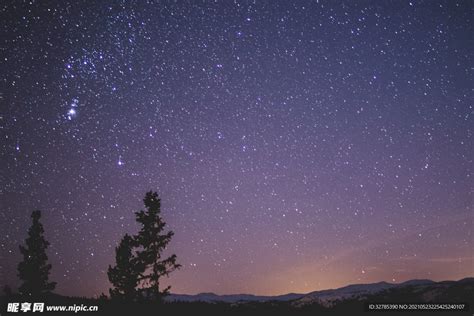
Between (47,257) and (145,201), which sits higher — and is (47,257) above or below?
below

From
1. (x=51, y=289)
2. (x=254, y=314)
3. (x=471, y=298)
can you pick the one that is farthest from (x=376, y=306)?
(x=51, y=289)

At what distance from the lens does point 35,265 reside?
2947 cm

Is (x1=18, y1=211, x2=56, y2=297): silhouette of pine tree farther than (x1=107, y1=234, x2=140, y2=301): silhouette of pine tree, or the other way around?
(x1=18, y1=211, x2=56, y2=297): silhouette of pine tree

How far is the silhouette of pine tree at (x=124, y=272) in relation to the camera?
22906mm

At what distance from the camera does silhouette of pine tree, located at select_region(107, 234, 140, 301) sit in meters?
22.9

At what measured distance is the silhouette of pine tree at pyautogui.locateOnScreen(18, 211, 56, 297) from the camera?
2900cm

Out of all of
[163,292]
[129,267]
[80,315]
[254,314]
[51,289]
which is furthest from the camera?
[51,289]

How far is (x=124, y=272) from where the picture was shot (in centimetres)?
2419

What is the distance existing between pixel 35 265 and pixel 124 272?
35.0 ft

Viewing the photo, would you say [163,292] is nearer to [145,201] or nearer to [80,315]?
[145,201]

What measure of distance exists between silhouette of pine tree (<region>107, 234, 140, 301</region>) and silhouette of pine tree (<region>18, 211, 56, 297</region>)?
8.73 meters

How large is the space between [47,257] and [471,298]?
1210 inches

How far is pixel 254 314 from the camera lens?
45.6ft

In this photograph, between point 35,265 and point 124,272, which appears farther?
point 35,265
